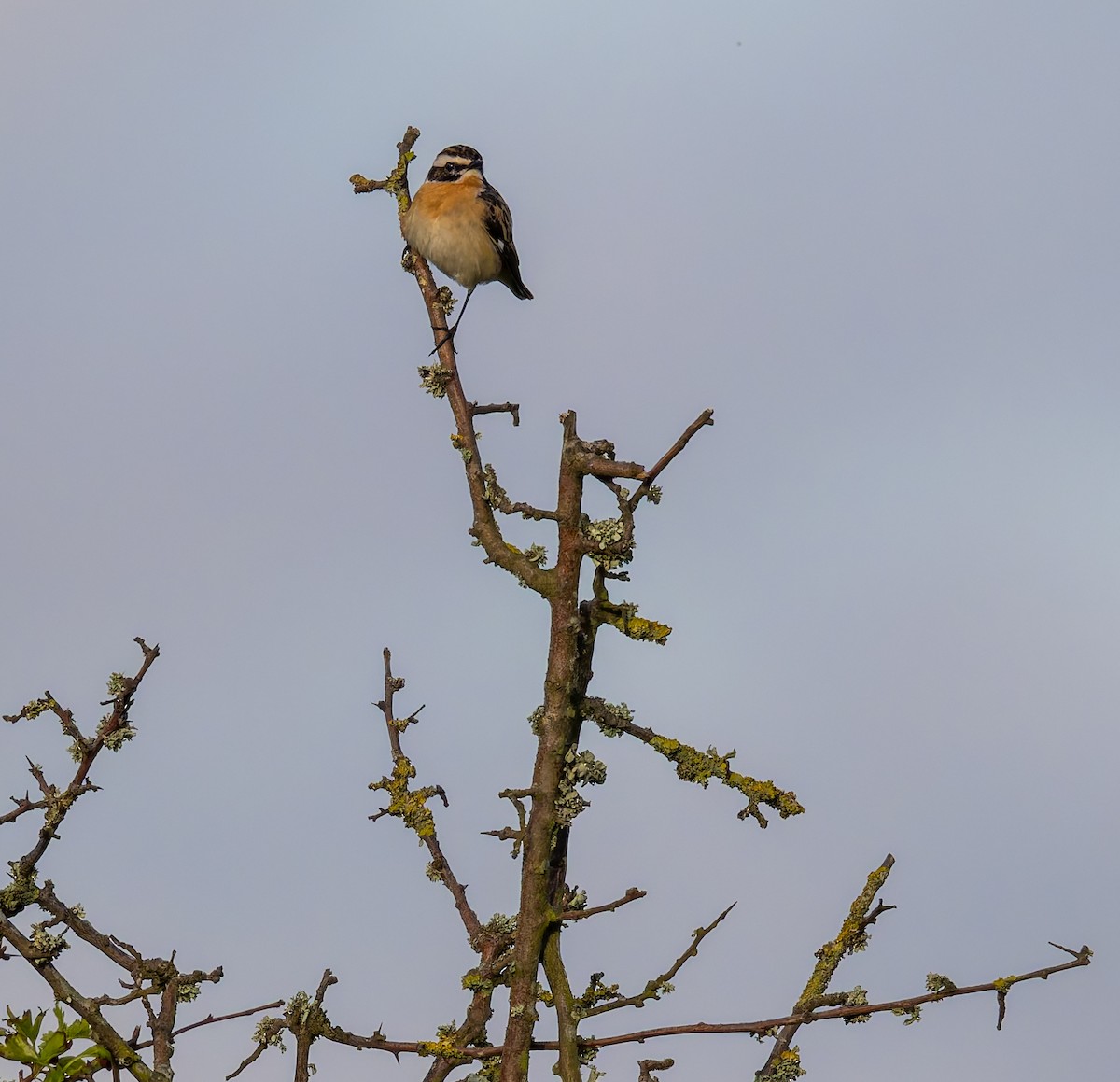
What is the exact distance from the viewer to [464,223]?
10930mm

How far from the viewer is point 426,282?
7.25 metres

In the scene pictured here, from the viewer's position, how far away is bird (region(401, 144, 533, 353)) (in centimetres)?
1088

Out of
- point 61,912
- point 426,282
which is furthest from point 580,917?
point 426,282

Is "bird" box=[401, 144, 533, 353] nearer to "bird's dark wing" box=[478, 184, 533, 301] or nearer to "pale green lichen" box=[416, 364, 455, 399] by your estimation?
"bird's dark wing" box=[478, 184, 533, 301]

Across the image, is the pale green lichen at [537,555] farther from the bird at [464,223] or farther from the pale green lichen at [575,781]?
the bird at [464,223]

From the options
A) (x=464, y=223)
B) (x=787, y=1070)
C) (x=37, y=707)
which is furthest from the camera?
(x=464, y=223)

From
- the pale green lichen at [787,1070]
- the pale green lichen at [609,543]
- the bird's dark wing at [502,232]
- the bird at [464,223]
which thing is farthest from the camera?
the bird's dark wing at [502,232]

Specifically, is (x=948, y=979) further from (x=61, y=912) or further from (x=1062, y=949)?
(x=61, y=912)

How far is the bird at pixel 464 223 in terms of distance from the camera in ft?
35.7

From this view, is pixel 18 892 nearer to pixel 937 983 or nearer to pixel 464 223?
pixel 937 983

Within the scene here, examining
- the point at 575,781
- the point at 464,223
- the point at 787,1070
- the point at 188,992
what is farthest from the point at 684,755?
the point at 464,223

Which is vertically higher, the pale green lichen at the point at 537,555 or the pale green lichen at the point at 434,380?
the pale green lichen at the point at 434,380

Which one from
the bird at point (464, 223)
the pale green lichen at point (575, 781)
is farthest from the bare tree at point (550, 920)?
the bird at point (464, 223)

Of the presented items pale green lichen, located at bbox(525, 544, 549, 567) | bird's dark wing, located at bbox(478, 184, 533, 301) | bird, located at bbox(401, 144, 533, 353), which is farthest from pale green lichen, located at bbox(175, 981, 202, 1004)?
bird's dark wing, located at bbox(478, 184, 533, 301)
